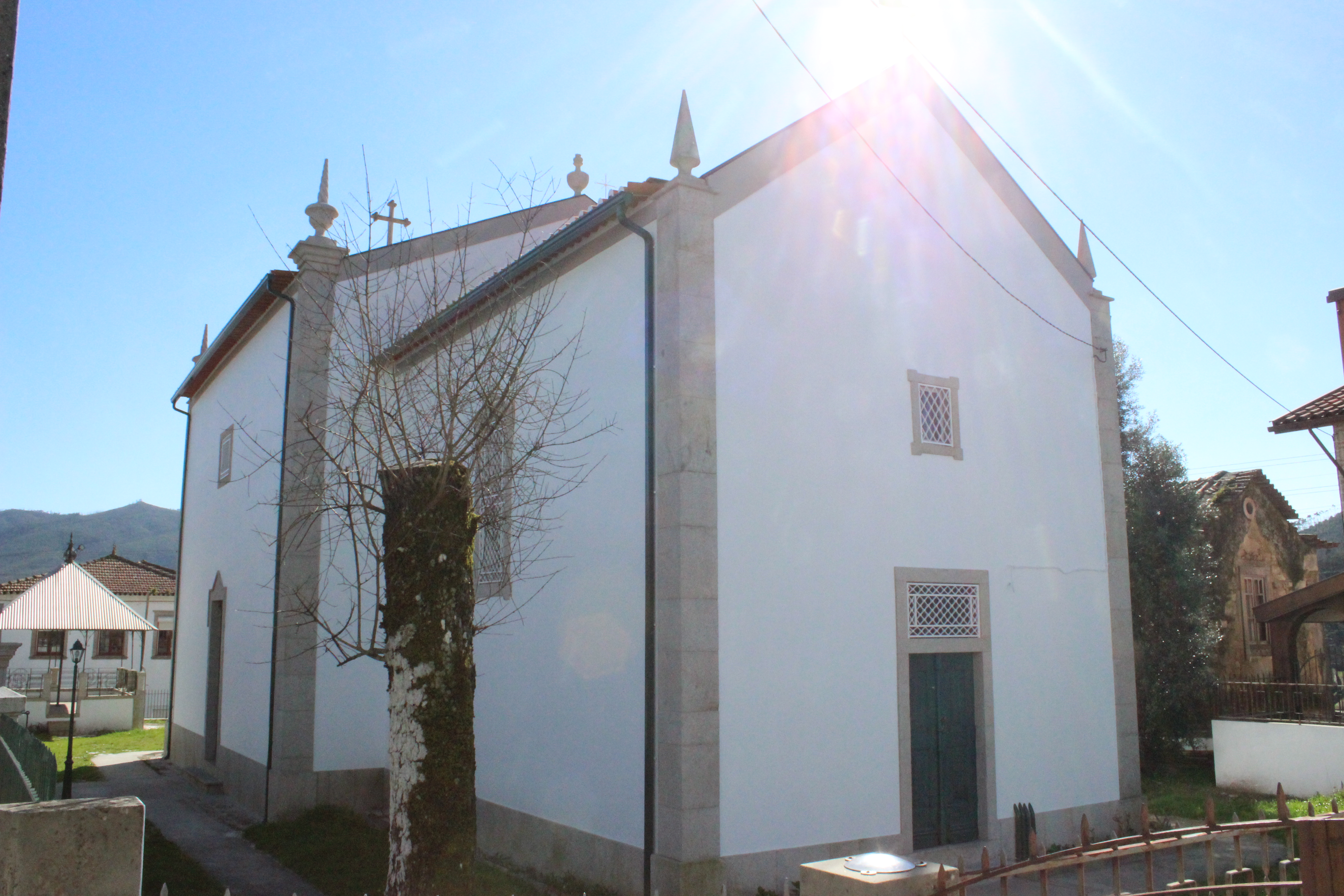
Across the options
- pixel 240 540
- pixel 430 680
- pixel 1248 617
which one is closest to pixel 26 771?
pixel 430 680

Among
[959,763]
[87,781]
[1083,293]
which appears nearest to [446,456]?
[959,763]

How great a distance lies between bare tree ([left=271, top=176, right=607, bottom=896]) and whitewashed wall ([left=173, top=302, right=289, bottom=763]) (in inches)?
77.9

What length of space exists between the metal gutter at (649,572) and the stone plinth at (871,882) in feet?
11.2

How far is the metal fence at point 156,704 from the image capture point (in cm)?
3019

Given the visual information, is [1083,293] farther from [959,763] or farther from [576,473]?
[576,473]

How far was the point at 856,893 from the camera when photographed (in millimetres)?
3834

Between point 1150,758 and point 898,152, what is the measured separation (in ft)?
34.3

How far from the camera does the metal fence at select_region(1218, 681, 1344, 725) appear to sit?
12.0 m

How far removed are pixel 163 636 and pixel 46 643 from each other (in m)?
4.02

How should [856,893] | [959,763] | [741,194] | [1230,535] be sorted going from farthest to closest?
[1230,535] < [959,763] < [741,194] < [856,893]

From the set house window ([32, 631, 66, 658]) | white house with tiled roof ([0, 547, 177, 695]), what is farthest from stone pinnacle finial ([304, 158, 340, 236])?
house window ([32, 631, 66, 658])

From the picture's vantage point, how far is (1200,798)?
11695mm

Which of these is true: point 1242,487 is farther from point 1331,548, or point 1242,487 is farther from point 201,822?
point 201,822

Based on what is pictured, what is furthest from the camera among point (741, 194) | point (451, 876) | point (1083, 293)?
point (1083, 293)
